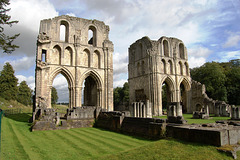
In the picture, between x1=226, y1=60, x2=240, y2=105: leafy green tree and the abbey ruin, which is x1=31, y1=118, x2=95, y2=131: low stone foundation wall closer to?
the abbey ruin

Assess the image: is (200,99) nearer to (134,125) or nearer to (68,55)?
(68,55)

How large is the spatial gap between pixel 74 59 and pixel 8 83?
79.1 feet

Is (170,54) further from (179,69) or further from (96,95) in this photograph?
(96,95)

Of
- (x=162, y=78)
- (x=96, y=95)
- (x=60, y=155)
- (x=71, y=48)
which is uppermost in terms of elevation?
(x=71, y=48)

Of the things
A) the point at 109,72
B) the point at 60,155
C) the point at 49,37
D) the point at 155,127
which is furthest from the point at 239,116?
the point at 49,37

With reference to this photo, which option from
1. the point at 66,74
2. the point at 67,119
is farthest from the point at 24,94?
the point at 67,119

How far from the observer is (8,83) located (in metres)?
37.2

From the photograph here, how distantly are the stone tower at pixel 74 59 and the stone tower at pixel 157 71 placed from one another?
6.99 meters

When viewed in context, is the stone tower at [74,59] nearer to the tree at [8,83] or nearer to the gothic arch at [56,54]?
the gothic arch at [56,54]

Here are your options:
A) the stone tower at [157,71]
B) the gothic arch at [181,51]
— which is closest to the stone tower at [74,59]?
the stone tower at [157,71]

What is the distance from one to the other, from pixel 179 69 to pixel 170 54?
2.93m

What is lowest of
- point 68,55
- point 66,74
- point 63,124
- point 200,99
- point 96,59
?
point 63,124

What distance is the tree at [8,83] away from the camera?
3588 centimetres

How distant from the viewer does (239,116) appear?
15.7m
